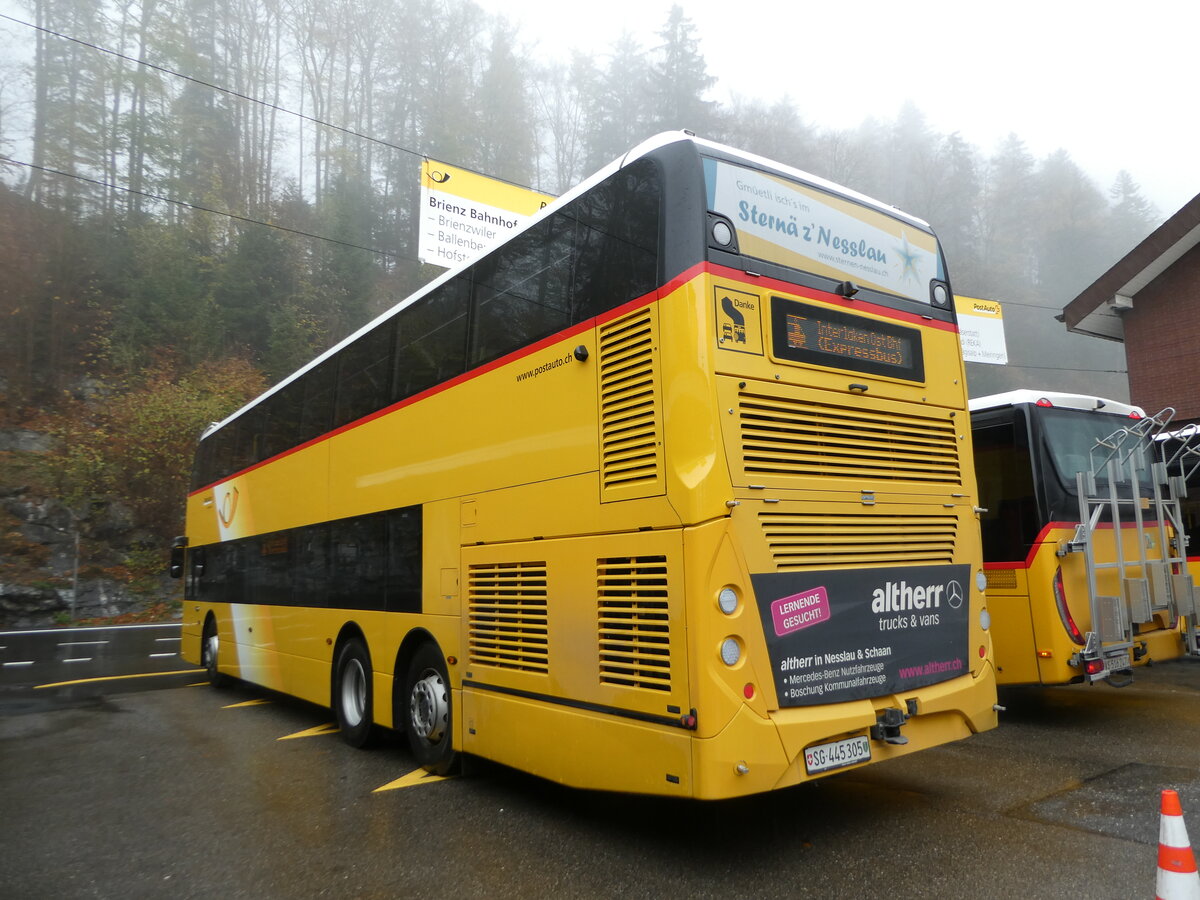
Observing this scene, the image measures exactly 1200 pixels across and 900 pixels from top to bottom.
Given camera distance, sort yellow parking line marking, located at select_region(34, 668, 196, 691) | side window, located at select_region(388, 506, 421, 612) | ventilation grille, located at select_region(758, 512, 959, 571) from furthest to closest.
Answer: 1. yellow parking line marking, located at select_region(34, 668, 196, 691)
2. side window, located at select_region(388, 506, 421, 612)
3. ventilation grille, located at select_region(758, 512, 959, 571)

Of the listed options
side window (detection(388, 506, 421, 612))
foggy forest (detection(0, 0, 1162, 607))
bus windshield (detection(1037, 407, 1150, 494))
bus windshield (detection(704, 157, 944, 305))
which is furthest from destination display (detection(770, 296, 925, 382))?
foggy forest (detection(0, 0, 1162, 607))

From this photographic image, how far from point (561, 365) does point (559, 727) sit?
2.13 m

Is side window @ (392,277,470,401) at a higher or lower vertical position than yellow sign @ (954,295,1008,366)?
lower

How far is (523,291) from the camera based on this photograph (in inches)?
219

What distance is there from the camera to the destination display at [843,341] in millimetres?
4562

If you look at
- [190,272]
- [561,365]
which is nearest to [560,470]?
[561,365]

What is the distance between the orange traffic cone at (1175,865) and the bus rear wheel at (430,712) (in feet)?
14.5

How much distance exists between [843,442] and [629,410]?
128 centimetres

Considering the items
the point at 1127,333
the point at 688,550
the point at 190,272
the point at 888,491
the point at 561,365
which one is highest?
the point at 190,272

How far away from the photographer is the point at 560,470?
4922mm

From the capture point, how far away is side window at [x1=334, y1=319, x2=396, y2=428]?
749 cm

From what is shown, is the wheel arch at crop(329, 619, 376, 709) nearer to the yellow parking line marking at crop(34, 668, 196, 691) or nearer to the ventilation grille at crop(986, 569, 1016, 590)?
the ventilation grille at crop(986, 569, 1016, 590)

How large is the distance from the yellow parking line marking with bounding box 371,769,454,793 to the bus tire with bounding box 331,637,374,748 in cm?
107

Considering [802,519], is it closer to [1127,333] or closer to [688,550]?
[688,550]
